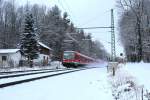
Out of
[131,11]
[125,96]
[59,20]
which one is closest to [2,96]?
[125,96]

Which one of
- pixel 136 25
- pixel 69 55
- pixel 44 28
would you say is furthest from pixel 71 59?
pixel 44 28

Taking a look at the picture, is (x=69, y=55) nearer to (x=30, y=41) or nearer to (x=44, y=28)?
(x=30, y=41)

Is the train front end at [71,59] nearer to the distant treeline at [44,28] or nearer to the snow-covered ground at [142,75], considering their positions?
the distant treeline at [44,28]

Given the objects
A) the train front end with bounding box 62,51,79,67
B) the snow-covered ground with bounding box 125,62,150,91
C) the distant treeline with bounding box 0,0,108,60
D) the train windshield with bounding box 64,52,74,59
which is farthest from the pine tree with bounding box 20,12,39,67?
the snow-covered ground with bounding box 125,62,150,91

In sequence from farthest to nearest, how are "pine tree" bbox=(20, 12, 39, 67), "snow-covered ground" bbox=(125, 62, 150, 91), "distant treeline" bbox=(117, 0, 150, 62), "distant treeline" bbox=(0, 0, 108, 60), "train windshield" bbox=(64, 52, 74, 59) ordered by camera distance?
"distant treeline" bbox=(0, 0, 108, 60) → "train windshield" bbox=(64, 52, 74, 59) → "pine tree" bbox=(20, 12, 39, 67) → "distant treeline" bbox=(117, 0, 150, 62) → "snow-covered ground" bbox=(125, 62, 150, 91)

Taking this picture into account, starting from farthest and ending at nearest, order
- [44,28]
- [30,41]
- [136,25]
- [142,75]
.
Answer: [44,28] → [30,41] → [136,25] → [142,75]

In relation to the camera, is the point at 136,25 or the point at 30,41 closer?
the point at 136,25

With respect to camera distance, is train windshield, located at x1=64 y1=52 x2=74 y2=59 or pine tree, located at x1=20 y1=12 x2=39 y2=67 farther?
train windshield, located at x1=64 y1=52 x2=74 y2=59

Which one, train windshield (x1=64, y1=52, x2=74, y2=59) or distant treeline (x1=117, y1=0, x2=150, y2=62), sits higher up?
distant treeline (x1=117, y1=0, x2=150, y2=62)

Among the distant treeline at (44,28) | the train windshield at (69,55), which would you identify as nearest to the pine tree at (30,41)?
the train windshield at (69,55)

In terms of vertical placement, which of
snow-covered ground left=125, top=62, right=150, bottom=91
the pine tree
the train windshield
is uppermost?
the pine tree

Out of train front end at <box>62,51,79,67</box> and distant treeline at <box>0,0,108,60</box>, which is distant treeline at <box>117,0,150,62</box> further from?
distant treeline at <box>0,0,108,60</box>

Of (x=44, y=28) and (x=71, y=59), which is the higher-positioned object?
(x=44, y=28)

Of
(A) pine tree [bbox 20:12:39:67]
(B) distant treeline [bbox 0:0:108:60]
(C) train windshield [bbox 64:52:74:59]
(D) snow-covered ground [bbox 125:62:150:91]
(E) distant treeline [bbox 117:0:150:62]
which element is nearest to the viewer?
(D) snow-covered ground [bbox 125:62:150:91]
